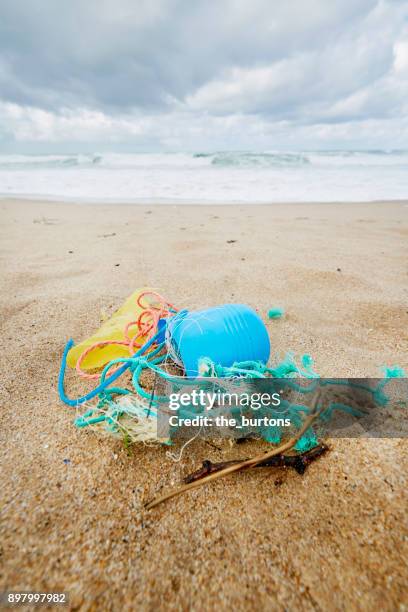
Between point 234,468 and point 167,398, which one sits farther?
point 167,398

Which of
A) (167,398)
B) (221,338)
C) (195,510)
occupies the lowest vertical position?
(195,510)

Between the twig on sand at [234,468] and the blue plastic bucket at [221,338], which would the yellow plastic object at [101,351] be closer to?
the blue plastic bucket at [221,338]

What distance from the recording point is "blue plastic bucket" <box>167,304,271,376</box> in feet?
3.46

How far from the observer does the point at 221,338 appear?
1.05m

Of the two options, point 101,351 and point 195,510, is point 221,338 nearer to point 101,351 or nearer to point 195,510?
point 195,510

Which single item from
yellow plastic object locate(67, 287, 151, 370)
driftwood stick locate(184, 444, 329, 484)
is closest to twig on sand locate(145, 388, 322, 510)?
driftwood stick locate(184, 444, 329, 484)

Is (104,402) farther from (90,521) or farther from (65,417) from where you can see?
(90,521)

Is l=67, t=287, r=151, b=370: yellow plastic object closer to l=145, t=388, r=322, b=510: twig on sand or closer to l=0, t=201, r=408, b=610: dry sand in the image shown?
l=0, t=201, r=408, b=610: dry sand

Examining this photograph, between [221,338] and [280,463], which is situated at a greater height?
[221,338]

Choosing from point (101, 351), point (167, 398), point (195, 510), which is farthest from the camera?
point (101, 351)

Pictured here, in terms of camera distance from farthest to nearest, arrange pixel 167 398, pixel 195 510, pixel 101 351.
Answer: pixel 101 351 → pixel 167 398 → pixel 195 510

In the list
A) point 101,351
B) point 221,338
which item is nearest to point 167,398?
point 221,338

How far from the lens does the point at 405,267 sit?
2525 mm

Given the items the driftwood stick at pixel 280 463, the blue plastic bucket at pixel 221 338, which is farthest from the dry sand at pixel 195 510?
the blue plastic bucket at pixel 221 338
